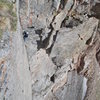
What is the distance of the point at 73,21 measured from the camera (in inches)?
510

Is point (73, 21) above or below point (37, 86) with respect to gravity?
above

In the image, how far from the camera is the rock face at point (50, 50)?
25.3 ft

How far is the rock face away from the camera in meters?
7.72

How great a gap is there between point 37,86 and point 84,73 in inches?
152

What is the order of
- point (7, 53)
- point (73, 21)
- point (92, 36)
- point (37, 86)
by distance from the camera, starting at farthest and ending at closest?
1. point (92, 36)
2. point (73, 21)
3. point (37, 86)
4. point (7, 53)

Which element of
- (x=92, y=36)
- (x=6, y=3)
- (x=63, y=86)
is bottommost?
(x=63, y=86)

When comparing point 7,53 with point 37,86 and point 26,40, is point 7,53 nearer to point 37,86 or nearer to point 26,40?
point 26,40

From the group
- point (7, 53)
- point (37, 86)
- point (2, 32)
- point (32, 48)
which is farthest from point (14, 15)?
point (37, 86)

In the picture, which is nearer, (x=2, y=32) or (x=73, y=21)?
(x=2, y=32)

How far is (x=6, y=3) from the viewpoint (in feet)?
26.5

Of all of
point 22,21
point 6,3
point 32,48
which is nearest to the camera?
point 6,3

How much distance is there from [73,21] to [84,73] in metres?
3.44

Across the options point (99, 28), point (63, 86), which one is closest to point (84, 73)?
point (63, 86)

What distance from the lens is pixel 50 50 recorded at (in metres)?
11.8
